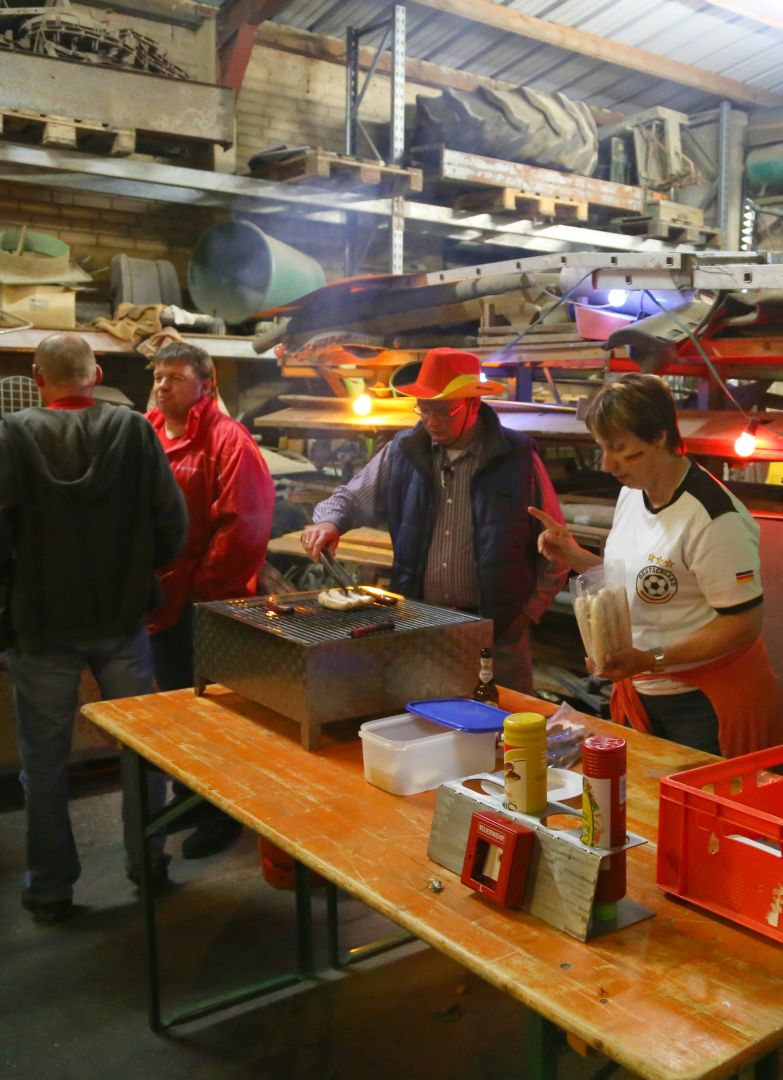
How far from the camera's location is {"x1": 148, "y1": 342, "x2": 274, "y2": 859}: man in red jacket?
4.30 meters

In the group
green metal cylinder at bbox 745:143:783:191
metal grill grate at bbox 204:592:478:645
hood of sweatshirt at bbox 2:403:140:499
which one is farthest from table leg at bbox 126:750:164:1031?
green metal cylinder at bbox 745:143:783:191

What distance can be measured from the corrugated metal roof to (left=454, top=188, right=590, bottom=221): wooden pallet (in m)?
1.45

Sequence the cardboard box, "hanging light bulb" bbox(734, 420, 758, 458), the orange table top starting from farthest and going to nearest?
the cardboard box
"hanging light bulb" bbox(734, 420, 758, 458)
the orange table top

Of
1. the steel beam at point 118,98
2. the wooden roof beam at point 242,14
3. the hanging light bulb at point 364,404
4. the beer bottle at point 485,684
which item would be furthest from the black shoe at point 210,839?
the wooden roof beam at point 242,14

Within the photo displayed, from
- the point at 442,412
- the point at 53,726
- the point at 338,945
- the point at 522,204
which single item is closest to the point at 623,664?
the point at 442,412

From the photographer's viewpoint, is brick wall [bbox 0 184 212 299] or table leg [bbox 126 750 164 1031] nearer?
table leg [bbox 126 750 164 1031]

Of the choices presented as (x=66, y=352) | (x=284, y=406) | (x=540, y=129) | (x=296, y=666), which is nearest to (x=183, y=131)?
(x=284, y=406)

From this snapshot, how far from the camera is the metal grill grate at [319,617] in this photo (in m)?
2.78

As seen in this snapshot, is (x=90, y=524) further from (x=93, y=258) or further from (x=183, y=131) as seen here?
(x=93, y=258)

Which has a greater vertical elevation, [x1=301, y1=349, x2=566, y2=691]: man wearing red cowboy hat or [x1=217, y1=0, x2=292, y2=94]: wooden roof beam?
[x1=217, y1=0, x2=292, y2=94]: wooden roof beam

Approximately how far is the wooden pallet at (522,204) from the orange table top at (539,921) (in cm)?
655

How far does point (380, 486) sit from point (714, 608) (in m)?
1.61

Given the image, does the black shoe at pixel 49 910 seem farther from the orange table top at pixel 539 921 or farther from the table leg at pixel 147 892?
the orange table top at pixel 539 921

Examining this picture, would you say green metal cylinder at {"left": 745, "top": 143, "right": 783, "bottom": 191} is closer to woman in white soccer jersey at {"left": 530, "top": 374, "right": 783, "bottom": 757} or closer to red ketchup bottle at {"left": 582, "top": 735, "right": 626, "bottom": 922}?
woman in white soccer jersey at {"left": 530, "top": 374, "right": 783, "bottom": 757}
